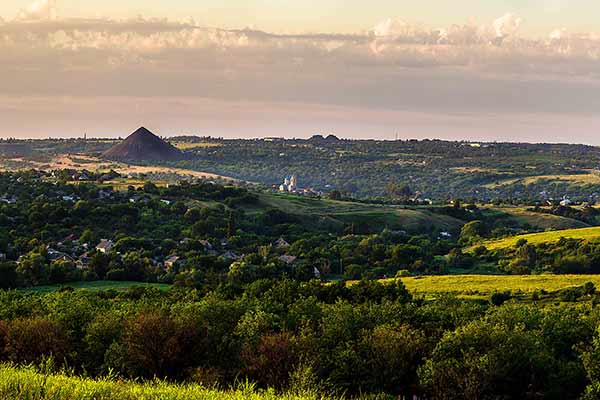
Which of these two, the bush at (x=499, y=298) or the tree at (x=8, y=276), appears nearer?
the bush at (x=499, y=298)

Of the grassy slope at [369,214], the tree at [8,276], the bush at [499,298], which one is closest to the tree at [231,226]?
the grassy slope at [369,214]

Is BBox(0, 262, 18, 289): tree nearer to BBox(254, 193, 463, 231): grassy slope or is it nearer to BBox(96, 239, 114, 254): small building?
BBox(96, 239, 114, 254): small building

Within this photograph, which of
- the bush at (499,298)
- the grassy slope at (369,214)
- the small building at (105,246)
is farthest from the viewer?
the grassy slope at (369,214)

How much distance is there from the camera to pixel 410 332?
4281 centimetres

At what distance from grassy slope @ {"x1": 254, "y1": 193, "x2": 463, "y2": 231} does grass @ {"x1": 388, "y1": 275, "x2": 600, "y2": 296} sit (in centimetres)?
7067

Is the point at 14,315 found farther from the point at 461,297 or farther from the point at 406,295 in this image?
the point at 461,297

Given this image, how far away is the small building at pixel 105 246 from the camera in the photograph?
11376cm

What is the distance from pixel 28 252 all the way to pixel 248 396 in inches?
3461

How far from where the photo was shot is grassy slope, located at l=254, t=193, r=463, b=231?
569 ft

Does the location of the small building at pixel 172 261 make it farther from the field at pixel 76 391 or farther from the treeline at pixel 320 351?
the field at pixel 76 391

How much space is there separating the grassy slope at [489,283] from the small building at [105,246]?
43299mm

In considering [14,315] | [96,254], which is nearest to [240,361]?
[14,315]

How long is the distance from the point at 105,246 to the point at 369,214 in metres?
78.5

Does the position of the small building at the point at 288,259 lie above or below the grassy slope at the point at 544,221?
below
